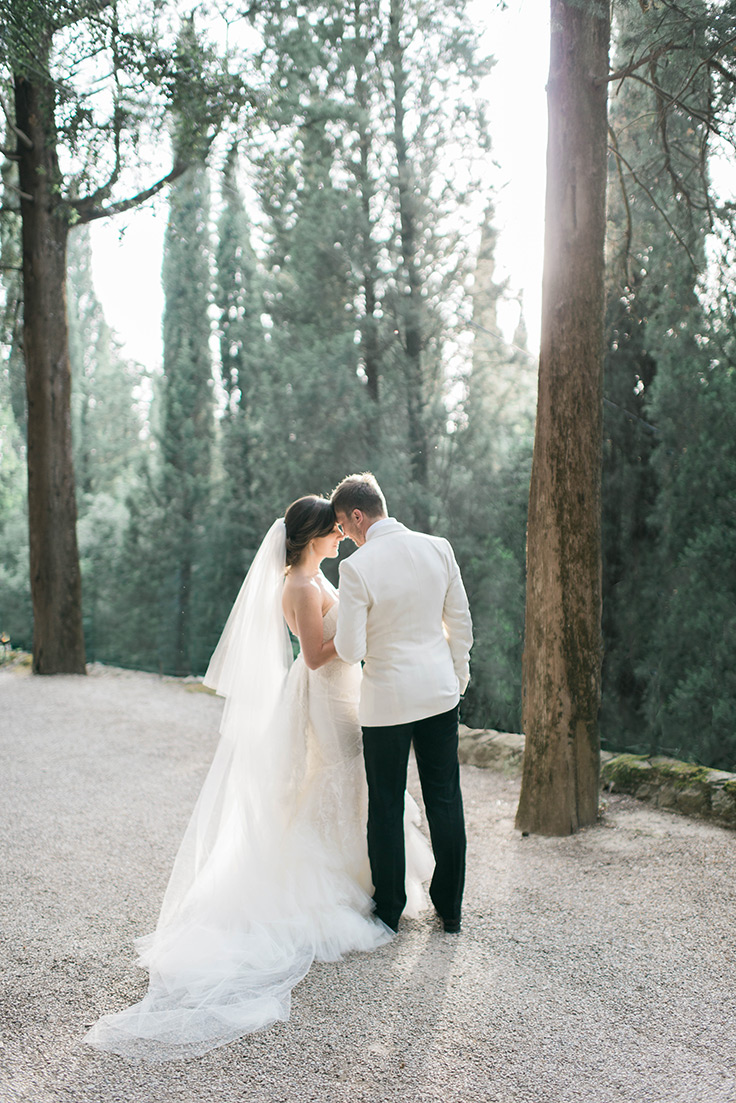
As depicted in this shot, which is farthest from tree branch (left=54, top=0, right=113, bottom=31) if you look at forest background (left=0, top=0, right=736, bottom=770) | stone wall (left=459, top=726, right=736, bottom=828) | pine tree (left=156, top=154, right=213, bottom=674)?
stone wall (left=459, top=726, right=736, bottom=828)

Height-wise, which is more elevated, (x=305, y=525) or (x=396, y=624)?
(x=305, y=525)

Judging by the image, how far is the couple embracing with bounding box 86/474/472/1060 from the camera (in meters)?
3.14

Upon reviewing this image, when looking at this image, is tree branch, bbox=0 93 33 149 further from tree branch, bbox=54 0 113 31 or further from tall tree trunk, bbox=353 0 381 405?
tall tree trunk, bbox=353 0 381 405

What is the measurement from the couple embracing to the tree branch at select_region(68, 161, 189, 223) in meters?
7.84

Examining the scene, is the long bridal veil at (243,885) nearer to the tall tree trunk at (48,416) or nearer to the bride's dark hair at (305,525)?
the bride's dark hair at (305,525)

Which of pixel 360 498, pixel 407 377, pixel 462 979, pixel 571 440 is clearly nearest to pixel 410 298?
pixel 407 377

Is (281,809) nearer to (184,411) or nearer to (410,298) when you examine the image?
(410,298)

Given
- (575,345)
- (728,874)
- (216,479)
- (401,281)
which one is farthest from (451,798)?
(216,479)

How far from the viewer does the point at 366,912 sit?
3.32m

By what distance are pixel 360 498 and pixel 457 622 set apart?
0.63 m

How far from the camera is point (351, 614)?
314 cm

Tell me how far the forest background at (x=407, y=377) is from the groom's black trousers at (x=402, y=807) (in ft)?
13.1

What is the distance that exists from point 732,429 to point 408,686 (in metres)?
4.77

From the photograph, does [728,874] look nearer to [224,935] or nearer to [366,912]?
[366,912]
